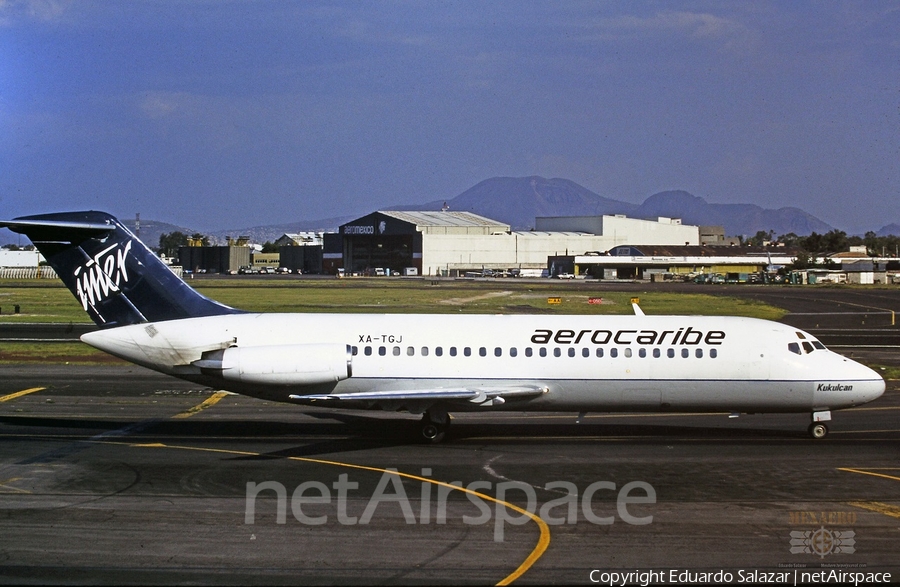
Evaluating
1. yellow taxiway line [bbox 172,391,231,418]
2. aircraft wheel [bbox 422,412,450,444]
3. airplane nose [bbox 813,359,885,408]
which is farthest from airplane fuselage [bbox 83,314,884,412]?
yellow taxiway line [bbox 172,391,231,418]

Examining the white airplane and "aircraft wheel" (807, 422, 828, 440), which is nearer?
the white airplane

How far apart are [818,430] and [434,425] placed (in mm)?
10562

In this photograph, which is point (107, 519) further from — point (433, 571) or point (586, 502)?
point (586, 502)

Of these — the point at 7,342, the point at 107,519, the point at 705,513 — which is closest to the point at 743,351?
the point at 705,513

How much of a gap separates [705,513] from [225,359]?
12.4m

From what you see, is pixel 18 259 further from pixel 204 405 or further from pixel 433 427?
pixel 433 427

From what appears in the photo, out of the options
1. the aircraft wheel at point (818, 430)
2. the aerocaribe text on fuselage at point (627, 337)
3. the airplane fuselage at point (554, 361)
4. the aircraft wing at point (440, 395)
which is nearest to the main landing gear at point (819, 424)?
the aircraft wheel at point (818, 430)

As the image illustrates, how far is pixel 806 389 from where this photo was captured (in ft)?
77.9

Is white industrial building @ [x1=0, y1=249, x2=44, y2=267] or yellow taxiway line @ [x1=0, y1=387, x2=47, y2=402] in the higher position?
white industrial building @ [x1=0, y1=249, x2=44, y2=267]

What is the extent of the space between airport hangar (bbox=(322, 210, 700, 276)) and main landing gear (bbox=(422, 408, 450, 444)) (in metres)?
131

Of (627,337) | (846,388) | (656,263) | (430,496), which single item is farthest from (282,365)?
(656,263)

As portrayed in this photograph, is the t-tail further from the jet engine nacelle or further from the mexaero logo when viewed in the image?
the jet engine nacelle

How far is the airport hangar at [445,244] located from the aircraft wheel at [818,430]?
12992 cm

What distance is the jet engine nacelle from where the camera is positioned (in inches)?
890
